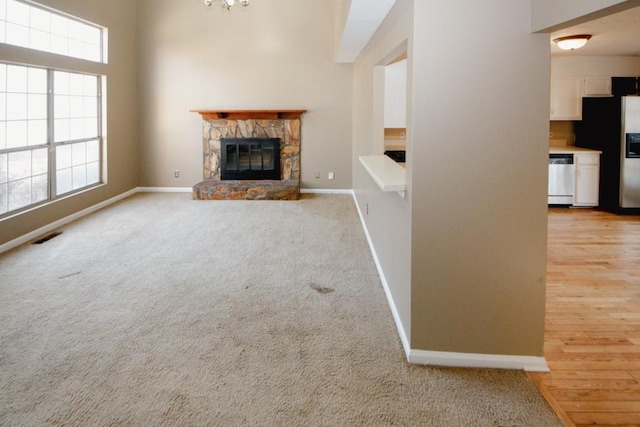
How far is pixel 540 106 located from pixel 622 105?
228 inches

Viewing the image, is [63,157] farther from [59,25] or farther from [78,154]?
[59,25]

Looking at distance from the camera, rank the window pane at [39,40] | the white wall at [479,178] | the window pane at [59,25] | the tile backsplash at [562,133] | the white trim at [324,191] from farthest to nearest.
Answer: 1. the white trim at [324,191]
2. the tile backsplash at [562,133]
3. the window pane at [59,25]
4. the window pane at [39,40]
5. the white wall at [479,178]

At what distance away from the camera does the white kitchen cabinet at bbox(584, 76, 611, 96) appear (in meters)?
7.97

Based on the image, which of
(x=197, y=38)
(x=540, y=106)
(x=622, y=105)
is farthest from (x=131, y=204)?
(x=622, y=105)

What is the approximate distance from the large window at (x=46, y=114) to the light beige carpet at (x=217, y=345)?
98 cm

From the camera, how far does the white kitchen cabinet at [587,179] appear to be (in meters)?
7.73

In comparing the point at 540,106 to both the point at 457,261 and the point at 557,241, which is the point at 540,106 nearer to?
the point at 457,261

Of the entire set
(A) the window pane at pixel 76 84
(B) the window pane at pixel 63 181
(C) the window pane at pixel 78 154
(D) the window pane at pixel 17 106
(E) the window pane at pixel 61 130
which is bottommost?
(B) the window pane at pixel 63 181

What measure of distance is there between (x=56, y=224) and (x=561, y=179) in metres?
Answer: 7.15

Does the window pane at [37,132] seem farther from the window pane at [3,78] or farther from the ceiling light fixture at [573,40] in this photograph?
the ceiling light fixture at [573,40]

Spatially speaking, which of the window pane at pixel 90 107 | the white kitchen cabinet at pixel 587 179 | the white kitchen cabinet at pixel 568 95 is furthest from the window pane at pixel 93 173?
the white kitchen cabinet at pixel 587 179

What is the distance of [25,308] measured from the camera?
140 inches

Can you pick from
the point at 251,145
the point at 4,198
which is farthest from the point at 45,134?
the point at 251,145

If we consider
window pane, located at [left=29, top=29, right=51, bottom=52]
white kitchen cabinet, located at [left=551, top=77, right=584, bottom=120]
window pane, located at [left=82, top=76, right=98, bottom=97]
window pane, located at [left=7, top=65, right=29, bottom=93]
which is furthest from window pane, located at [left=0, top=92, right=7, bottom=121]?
white kitchen cabinet, located at [left=551, top=77, right=584, bottom=120]
